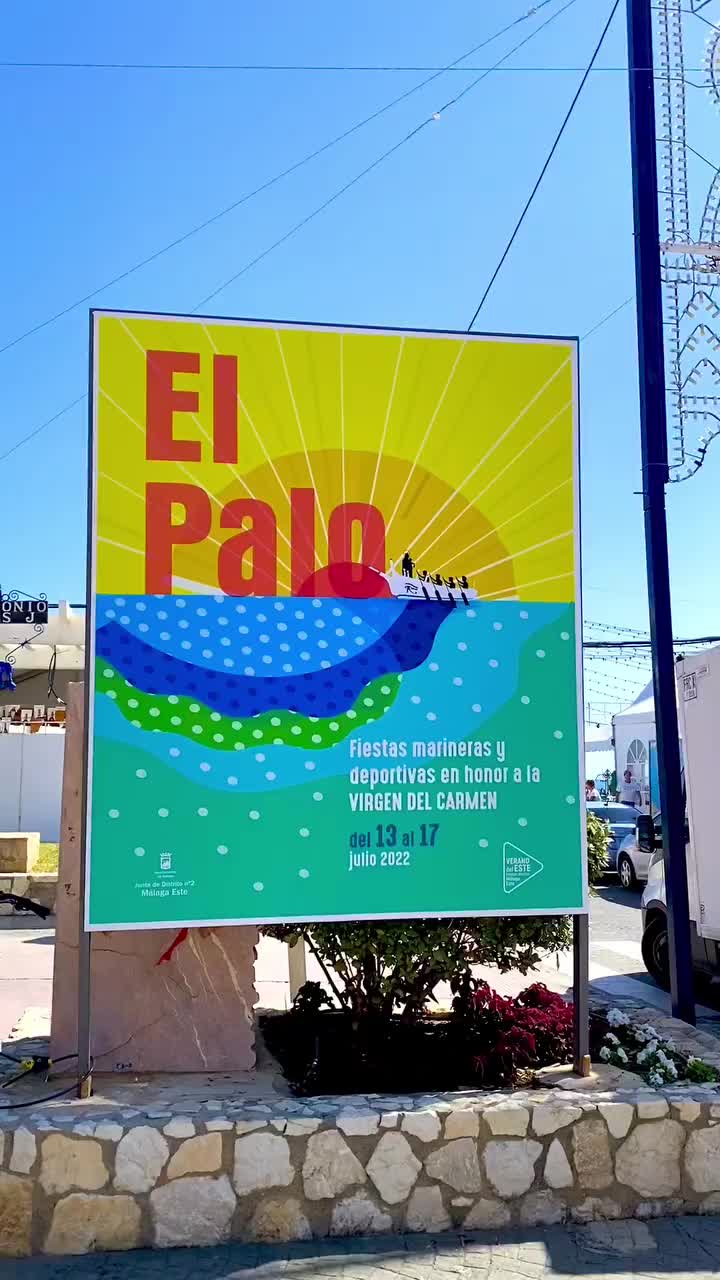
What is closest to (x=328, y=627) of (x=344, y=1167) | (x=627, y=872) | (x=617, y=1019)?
(x=344, y=1167)

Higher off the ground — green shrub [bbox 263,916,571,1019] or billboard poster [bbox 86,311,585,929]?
billboard poster [bbox 86,311,585,929]

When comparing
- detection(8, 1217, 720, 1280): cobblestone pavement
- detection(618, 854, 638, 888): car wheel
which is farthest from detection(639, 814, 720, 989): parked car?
detection(618, 854, 638, 888): car wheel

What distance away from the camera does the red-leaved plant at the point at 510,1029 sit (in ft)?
17.8

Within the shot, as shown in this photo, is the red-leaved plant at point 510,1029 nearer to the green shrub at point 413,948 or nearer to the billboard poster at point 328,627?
the green shrub at point 413,948

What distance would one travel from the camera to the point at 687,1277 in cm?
408

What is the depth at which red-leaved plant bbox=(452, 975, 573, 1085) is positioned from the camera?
542cm

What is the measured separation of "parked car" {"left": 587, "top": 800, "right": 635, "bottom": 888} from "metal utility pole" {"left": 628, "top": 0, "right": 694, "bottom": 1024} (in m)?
12.2

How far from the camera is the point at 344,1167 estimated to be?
4.45 metres

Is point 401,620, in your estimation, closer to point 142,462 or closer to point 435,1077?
point 142,462

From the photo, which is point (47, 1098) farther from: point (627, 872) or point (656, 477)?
point (627, 872)

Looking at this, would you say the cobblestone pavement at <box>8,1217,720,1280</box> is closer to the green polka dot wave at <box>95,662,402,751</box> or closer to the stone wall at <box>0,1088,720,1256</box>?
the stone wall at <box>0,1088,720,1256</box>

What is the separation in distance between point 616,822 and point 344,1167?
1699 cm

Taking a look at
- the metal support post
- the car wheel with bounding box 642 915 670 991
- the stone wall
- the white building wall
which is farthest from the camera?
the white building wall

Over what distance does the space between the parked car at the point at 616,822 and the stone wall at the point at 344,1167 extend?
569 inches
